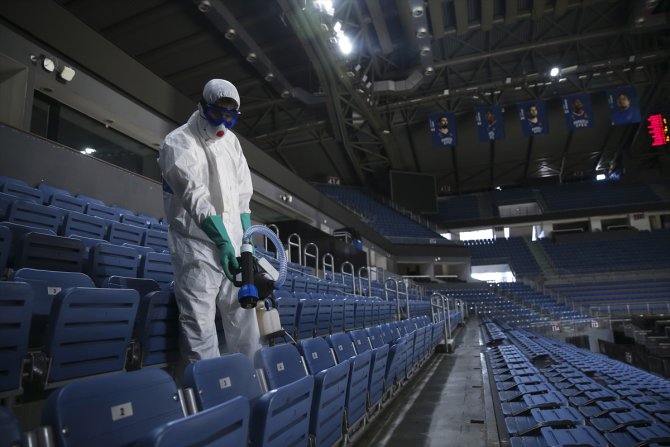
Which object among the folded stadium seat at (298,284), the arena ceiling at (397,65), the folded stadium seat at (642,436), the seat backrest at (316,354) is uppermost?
the arena ceiling at (397,65)

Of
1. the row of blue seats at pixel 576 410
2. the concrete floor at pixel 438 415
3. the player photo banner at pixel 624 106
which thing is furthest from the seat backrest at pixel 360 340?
the player photo banner at pixel 624 106

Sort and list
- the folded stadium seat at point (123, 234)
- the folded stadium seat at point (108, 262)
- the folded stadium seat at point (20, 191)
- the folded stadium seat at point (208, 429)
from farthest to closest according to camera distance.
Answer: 1. the folded stadium seat at point (123, 234)
2. the folded stadium seat at point (20, 191)
3. the folded stadium seat at point (108, 262)
4. the folded stadium seat at point (208, 429)

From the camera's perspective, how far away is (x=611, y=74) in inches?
655

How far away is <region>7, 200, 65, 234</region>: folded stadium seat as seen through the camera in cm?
310

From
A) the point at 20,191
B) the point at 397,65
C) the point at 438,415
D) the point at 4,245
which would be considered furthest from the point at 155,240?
the point at 397,65

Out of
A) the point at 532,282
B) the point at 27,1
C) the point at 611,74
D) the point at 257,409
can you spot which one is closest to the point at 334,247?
the point at 27,1

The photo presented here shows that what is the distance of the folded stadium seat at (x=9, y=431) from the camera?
75cm

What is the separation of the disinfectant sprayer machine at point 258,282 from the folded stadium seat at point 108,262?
1146 mm

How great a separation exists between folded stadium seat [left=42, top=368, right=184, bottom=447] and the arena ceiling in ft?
29.8

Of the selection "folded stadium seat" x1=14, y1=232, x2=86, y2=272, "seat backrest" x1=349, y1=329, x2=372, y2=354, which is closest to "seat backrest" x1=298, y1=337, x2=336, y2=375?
"seat backrest" x1=349, y1=329, x2=372, y2=354

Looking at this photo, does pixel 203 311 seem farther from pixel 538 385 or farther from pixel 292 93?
pixel 292 93

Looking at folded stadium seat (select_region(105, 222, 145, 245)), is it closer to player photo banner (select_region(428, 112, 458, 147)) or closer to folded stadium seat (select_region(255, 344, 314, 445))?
folded stadium seat (select_region(255, 344, 314, 445))

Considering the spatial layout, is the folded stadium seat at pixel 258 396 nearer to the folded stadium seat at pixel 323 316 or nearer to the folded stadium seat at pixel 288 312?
the folded stadium seat at pixel 288 312

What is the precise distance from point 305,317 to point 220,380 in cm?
230
